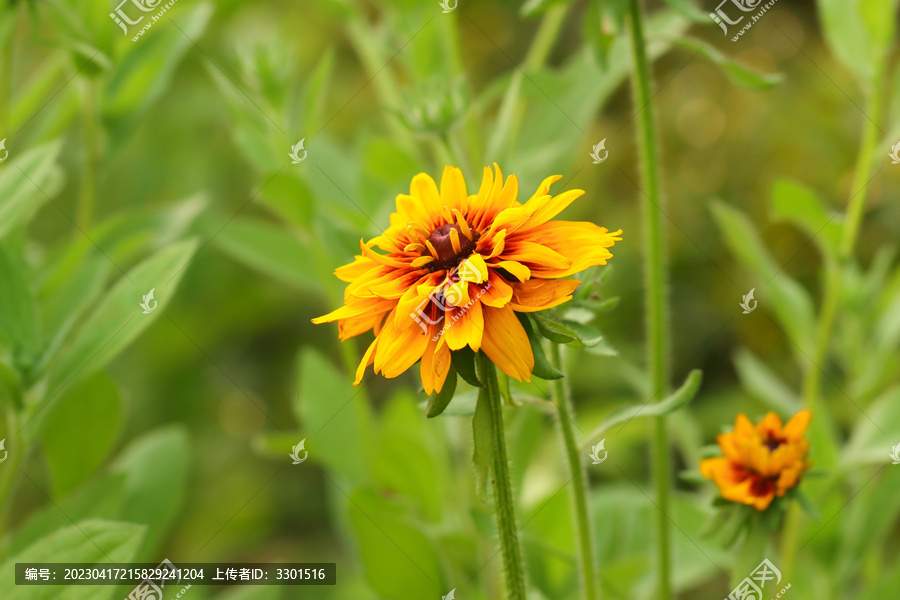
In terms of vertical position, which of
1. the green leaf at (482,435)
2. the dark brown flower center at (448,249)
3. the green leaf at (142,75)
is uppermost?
the green leaf at (142,75)

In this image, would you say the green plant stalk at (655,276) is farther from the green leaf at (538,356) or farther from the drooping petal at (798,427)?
the green leaf at (538,356)

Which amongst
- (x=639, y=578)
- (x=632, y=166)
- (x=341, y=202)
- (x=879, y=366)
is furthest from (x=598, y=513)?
(x=632, y=166)

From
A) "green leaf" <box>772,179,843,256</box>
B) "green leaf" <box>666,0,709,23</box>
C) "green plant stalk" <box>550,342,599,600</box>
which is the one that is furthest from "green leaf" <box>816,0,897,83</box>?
"green plant stalk" <box>550,342,599,600</box>

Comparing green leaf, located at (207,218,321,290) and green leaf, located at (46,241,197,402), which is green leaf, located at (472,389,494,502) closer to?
green leaf, located at (46,241,197,402)

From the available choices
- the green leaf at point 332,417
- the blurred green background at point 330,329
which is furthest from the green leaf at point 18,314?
the green leaf at point 332,417

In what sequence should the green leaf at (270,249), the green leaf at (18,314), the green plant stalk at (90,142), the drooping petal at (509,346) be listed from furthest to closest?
1. the green leaf at (270,249)
2. the green plant stalk at (90,142)
3. the green leaf at (18,314)
4. the drooping petal at (509,346)

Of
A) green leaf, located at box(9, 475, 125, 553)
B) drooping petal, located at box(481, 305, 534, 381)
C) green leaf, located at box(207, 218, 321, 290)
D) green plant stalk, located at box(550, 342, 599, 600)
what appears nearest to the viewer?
drooping petal, located at box(481, 305, 534, 381)
